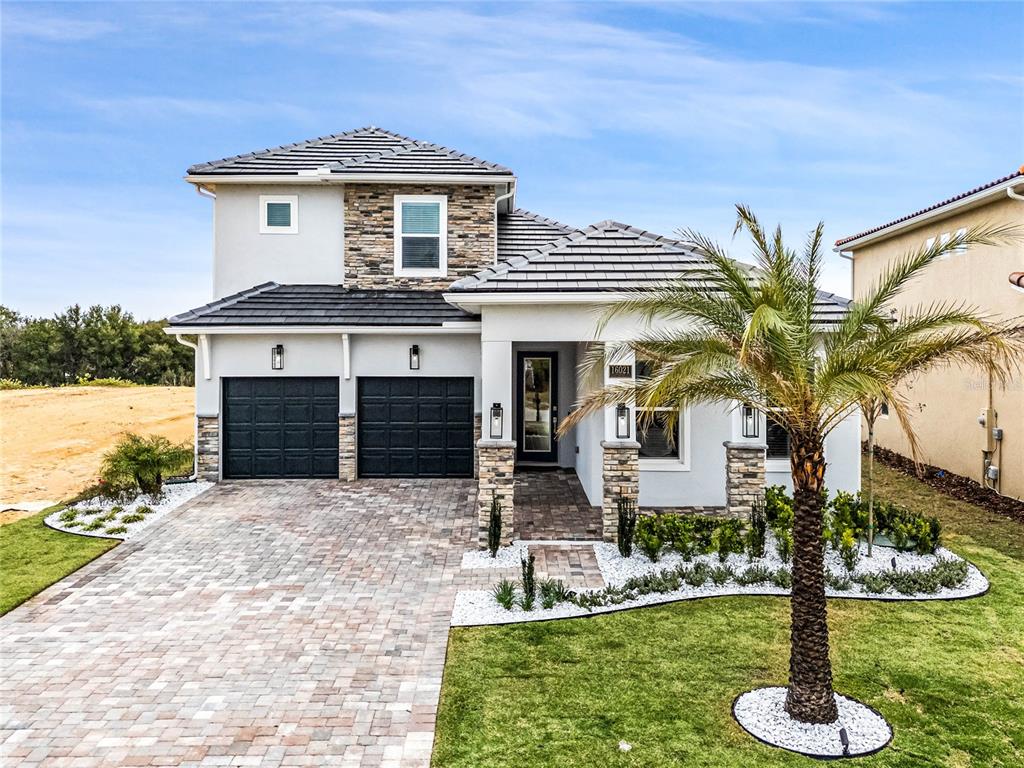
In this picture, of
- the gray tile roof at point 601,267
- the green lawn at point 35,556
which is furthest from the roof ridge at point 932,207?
the green lawn at point 35,556

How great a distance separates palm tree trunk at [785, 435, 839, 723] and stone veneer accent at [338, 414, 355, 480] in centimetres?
1062

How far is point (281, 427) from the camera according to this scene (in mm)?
14469

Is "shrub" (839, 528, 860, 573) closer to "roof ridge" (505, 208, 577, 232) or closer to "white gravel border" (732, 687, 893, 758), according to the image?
"white gravel border" (732, 687, 893, 758)

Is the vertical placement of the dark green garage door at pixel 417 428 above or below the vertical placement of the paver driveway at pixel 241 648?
above

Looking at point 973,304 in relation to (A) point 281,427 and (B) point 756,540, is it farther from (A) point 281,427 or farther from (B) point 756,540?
(A) point 281,427

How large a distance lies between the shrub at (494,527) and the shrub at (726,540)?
9.90 ft

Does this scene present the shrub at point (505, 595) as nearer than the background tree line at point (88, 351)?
Yes

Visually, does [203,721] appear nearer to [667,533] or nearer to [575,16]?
[667,533]

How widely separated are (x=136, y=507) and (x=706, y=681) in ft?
35.1

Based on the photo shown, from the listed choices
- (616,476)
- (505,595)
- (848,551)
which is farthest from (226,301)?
(848,551)

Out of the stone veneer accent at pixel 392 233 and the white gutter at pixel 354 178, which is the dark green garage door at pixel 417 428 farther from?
the white gutter at pixel 354 178

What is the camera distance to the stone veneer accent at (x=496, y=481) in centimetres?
968

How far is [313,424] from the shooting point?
570 inches

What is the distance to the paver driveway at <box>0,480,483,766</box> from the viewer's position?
16.7ft
